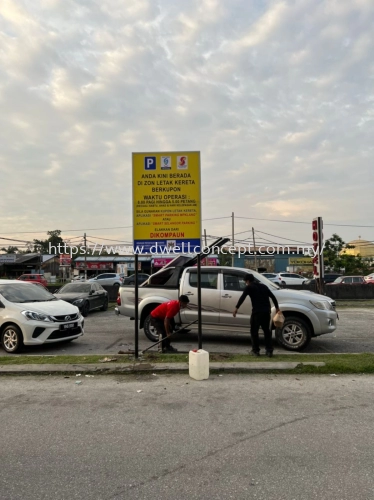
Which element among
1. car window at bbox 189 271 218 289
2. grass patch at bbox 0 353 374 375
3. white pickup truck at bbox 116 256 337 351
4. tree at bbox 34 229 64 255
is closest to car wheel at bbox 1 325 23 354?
grass patch at bbox 0 353 374 375

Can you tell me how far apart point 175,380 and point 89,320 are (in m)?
8.69

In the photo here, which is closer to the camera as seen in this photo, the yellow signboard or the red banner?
the yellow signboard

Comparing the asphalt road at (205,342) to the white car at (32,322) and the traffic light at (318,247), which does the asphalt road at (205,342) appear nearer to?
the white car at (32,322)

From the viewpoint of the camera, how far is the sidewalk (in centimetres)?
648

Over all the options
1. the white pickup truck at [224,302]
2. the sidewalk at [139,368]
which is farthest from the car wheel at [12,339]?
the white pickup truck at [224,302]

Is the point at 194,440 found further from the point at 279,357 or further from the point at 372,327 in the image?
the point at 372,327

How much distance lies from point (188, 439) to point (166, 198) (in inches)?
178

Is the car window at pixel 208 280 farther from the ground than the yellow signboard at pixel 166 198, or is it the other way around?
the yellow signboard at pixel 166 198

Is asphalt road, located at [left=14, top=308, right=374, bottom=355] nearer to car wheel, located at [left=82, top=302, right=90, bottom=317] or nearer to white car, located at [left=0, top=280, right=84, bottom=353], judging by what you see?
white car, located at [left=0, top=280, right=84, bottom=353]

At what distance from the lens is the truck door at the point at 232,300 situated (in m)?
→ 8.81

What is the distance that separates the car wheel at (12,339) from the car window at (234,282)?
15.0 feet

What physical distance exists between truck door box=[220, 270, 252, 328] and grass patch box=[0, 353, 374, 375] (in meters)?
1.45

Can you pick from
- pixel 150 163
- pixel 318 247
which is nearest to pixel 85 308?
pixel 150 163

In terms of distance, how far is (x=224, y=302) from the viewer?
8.95 metres
